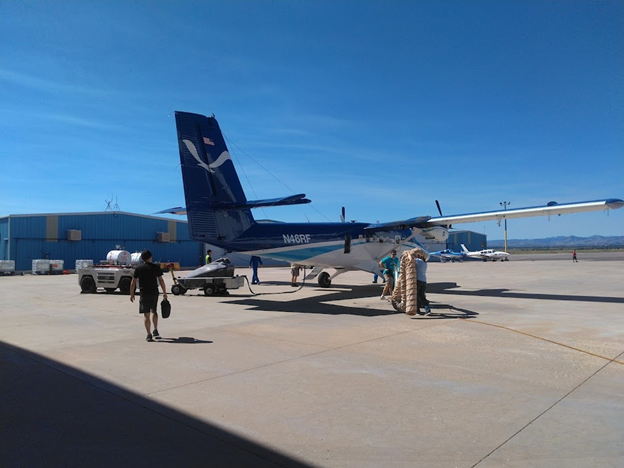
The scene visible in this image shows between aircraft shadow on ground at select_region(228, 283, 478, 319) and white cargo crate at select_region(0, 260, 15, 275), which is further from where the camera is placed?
white cargo crate at select_region(0, 260, 15, 275)

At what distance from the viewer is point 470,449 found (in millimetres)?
4016

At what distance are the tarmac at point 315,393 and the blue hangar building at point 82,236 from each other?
27995 millimetres

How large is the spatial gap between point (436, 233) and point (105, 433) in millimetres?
18452

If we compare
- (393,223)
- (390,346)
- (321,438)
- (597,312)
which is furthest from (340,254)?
(321,438)

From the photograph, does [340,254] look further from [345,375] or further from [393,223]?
[345,375]

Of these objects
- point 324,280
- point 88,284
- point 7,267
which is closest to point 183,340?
point 88,284

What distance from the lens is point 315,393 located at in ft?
18.3

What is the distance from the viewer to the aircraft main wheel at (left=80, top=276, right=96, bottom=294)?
62.1 feet

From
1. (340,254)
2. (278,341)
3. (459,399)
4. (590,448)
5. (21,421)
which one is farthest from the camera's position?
(340,254)

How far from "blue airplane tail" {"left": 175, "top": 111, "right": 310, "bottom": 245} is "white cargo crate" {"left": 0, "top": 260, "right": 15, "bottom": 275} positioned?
2785cm

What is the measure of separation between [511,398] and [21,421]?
555 cm

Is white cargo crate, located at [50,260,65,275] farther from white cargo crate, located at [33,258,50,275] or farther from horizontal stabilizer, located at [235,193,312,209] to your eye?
horizontal stabilizer, located at [235,193,312,209]

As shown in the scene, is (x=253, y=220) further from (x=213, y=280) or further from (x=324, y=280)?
(x=324, y=280)

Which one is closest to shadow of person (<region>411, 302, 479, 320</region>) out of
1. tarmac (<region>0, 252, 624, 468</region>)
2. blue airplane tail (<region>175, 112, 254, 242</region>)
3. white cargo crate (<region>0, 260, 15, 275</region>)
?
tarmac (<region>0, 252, 624, 468</region>)
